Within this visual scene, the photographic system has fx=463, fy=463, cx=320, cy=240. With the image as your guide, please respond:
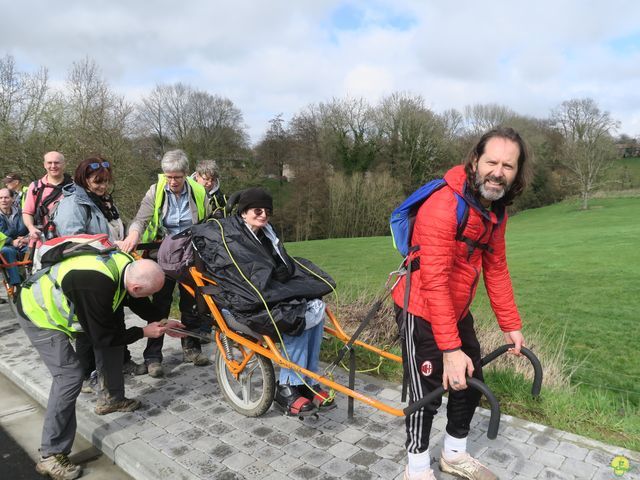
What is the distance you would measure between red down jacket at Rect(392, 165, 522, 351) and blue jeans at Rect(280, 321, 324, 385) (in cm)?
101

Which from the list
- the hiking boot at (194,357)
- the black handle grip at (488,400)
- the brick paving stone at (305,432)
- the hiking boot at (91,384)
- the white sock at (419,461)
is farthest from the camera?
the hiking boot at (194,357)

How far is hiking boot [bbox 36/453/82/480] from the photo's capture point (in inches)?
121

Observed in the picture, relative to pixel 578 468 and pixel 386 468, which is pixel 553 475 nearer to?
pixel 578 468

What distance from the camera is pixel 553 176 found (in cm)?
4828

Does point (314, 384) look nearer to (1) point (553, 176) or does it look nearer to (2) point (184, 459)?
(2) point (184, 459)

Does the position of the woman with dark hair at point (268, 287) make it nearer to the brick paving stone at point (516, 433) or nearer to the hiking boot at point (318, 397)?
the hiking boot at point (318, 397)

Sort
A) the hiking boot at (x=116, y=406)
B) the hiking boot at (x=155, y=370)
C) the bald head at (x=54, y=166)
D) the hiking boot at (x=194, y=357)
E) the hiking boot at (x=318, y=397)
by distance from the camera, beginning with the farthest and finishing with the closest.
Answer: the bald head at (x=54, y=166), the hiking boot at (x=194, y=357), the hiking boot at (x=155, y=370), the hiking boot at (x=116, y=406), the hiking boot at (x=318, y=397)

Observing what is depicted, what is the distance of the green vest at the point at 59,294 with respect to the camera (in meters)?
3.01

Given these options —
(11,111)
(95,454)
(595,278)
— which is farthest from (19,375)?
(11,111)

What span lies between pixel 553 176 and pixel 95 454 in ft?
172

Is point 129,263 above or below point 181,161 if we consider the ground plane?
below

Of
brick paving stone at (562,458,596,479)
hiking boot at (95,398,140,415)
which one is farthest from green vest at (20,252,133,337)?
brick paving stone at (562,458,596,479)

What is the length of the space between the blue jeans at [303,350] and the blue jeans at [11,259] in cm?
561

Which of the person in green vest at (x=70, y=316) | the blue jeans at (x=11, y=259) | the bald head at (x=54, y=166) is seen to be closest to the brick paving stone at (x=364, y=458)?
the person in green vest at (x=70, y=316)
